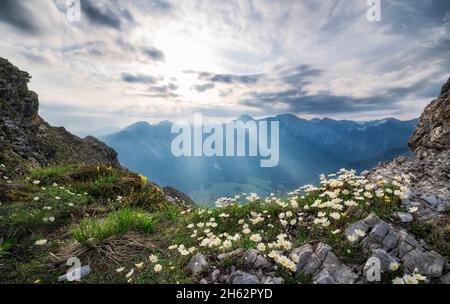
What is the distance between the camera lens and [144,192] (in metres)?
11.5

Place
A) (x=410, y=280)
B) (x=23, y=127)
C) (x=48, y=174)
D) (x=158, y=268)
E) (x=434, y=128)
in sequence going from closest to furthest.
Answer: (x=410, y=280) → (x=158, y=268) → (x=434, y=128) → (x=48, y=174) → (x=23, y=127)

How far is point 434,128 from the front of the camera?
11086 millimetres

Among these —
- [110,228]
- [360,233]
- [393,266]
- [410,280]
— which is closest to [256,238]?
[360,233]

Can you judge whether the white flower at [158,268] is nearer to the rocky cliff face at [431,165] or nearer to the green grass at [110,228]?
the green grass at [110,228]

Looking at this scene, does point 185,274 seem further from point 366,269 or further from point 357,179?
point 357,179

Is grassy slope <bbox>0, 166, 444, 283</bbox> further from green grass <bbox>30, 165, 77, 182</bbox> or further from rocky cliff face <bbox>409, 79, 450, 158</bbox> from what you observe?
rocky cliff face <bbox>409, 79, 450, 158</bbox>

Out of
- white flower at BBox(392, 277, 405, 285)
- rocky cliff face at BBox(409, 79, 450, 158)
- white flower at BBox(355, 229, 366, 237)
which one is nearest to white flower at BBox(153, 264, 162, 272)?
white flower at BBox(355, 229, 366, 237)

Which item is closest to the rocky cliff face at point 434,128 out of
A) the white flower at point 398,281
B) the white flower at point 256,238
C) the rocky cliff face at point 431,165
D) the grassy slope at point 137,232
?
the rocky cliff face at point 431,165

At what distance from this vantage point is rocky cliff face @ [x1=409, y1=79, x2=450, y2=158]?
10.3 metres

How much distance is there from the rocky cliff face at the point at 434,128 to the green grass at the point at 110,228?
10111 mm

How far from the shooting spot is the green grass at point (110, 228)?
6.43 meters

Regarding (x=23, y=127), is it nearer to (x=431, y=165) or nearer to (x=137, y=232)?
(x=137, y=232)

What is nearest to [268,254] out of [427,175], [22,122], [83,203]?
[427,175]

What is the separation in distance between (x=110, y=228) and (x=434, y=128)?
1202 centimetres
